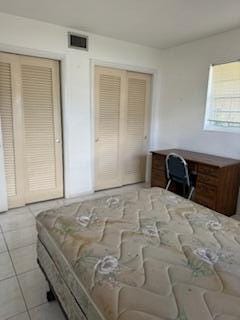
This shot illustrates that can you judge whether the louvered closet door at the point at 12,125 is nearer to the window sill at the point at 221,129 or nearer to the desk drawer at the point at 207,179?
the desk drawer at the point at 207,179

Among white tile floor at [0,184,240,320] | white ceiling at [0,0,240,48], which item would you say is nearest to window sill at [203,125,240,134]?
white ceiling at [0,0,240,48]

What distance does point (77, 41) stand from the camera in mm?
3168

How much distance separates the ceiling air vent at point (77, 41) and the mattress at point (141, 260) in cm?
238

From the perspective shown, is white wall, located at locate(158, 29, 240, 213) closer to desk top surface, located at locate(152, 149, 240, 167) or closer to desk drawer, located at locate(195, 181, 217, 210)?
desk top surface, located at locate(152, 149, 240, 167)

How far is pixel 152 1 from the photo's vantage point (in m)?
2.26

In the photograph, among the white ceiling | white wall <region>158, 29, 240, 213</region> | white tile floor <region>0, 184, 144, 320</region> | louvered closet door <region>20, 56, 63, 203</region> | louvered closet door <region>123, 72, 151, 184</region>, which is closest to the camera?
white tile floor <region>0, 184, 144, 320</region>

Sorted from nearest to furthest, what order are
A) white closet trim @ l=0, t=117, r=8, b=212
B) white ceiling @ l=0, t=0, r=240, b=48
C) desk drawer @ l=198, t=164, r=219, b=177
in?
white ceiling @ l=0, t=0, r=240, b=48, desk drawer @ l=198, t=164, r=219, b=177, white closet trim @ l=0, t=117, r=8, b=212

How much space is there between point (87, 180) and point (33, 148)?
0.99 metres

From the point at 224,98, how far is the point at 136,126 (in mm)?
1485

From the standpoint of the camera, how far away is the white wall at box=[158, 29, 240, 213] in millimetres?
3125

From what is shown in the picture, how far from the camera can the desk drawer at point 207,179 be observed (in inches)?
110

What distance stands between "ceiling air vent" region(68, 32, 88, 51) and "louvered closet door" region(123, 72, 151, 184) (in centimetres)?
87

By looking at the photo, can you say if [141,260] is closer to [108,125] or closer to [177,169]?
[177,169]

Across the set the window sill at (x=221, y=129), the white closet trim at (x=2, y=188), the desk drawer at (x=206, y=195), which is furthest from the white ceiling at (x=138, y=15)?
the desk drawer at (x=206, y=195)
